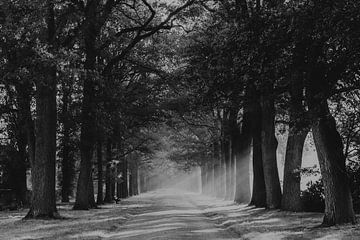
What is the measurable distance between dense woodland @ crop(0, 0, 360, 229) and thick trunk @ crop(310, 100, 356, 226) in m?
0.03

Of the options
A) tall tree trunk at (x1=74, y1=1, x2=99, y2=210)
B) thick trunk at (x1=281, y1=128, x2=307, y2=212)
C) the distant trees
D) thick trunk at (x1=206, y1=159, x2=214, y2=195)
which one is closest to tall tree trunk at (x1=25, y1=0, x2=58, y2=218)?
tall tree trunk at (x1=74, y1=1, x2=99, y2=210)

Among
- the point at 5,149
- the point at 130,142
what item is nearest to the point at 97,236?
the point at 5,149

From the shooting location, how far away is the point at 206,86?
2009 centimetres

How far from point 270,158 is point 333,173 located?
35.0 ft

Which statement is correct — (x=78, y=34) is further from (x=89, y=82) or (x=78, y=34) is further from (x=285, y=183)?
(x=285, y=183)

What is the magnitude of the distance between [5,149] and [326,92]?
33.5m

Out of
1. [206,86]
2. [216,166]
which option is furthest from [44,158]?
[216,166]

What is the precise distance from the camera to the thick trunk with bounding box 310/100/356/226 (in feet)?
54.5

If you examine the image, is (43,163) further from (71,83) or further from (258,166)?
(258,166)

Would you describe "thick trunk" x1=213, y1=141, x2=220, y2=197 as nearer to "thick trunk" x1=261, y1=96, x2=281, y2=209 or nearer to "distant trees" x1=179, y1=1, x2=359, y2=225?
"thick trunk" x1=261, y1=96, x2=281, y2=209

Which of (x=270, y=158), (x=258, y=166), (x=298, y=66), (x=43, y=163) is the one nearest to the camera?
(x=298, y=66)

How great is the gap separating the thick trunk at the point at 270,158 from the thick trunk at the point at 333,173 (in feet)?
31.7

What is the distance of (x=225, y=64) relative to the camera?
58.1 ft

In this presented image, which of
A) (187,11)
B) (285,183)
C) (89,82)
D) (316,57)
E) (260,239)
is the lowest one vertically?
(260,239)
